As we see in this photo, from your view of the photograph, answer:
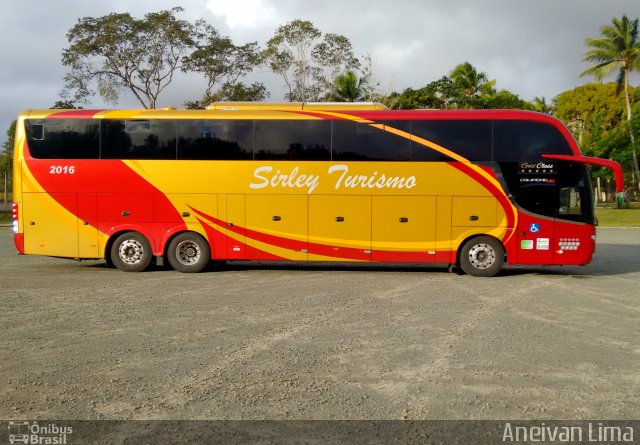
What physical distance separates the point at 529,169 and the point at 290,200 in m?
5.24

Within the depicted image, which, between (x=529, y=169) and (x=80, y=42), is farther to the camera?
(x=80, y=42)

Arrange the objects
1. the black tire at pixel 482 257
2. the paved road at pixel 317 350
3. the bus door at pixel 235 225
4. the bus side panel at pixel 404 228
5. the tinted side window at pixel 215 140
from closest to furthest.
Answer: the paved road at pixel 317 350
the black tire at pixel 482 257
the bus side panel at pixel 404 228
the tinted side window at pixel 215 140
the bus door at pixel 235 225

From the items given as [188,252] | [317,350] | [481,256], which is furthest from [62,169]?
[481,256]

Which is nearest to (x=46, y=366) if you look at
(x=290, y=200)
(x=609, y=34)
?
(x=290, y=200)

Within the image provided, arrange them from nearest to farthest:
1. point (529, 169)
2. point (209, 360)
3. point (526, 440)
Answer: point (526, 440) < point (209, 360) < point (529, 169)

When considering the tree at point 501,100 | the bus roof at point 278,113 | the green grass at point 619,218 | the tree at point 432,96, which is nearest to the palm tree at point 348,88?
the tree at point 432,96

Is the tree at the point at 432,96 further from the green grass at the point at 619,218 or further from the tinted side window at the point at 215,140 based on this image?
the tinted side window at the point at 215,140

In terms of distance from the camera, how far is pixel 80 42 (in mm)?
32938

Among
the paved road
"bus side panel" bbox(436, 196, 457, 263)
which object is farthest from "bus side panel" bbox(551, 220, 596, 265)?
"bus side panel" bbox(436, 196, 457, 263)

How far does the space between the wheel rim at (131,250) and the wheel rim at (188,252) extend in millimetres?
868

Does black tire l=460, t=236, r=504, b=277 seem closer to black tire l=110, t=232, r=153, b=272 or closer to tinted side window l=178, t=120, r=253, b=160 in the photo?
tinted side window l=178, t=120, r=253, b=160

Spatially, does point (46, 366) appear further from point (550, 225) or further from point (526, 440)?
point (550, 225)

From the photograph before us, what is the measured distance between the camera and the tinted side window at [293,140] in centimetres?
1248

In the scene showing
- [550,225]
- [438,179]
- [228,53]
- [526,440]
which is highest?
[228,53]
